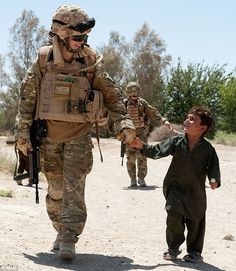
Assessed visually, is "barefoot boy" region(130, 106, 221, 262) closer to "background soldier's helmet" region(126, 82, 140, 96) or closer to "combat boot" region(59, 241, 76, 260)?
"combat boot" region(59, 241, 76, 260)

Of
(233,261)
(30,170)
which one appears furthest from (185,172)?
(30,170)

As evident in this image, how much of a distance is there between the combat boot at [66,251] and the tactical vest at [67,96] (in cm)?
111

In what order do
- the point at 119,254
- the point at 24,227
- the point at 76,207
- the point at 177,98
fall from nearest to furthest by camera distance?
the point at 76,207 → the point at 119,254 → the point at 24,227 → the point at 177,98

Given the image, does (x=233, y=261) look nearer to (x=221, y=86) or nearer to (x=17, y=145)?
(x=17, y=145)

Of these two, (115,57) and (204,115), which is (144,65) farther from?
(204,115)

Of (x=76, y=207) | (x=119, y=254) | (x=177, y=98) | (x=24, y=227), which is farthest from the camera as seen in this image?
(x=177, y=98)

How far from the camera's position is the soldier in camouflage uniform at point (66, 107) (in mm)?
5988

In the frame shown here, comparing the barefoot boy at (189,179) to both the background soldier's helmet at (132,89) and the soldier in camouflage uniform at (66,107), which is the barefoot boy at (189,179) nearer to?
Answer: the soldier in camouflage uniform at (66,107)

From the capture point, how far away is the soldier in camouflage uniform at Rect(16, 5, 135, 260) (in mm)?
5988

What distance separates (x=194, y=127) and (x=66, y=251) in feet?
5.36

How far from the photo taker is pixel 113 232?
792 centimetres

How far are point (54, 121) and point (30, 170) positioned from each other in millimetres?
503

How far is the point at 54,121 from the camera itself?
6.09 m

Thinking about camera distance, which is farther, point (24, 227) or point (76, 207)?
point (24, 227)
